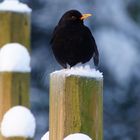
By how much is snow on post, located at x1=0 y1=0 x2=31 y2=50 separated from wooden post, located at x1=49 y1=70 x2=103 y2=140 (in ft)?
0.48

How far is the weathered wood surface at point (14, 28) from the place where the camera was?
A: 2432 mm

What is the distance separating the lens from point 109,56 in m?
10.8

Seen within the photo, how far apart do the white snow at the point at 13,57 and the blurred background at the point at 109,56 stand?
7.39m

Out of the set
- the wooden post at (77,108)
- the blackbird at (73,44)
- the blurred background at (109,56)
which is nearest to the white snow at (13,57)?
the wooden post at (77,108)

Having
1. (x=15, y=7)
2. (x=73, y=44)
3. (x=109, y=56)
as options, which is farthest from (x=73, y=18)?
(x=109, y=56)

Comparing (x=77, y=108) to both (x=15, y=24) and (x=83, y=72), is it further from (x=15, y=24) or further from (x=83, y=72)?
(x=15, y=24)

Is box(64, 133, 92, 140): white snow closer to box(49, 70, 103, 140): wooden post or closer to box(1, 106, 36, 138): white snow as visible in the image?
box(49, 70, 103, 140): wooden post

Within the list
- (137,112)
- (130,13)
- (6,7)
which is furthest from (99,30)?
(6,7)

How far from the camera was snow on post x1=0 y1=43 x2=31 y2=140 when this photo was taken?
95.5 inches

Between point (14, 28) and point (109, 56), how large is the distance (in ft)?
27.4

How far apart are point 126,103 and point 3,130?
26.3 ft

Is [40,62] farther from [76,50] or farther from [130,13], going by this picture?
[76,50]

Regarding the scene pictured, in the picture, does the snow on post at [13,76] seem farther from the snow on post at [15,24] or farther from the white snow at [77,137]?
the white snow at [77,137]

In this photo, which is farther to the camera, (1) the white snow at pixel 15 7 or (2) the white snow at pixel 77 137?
(1) the white snow at pixel 15 7
